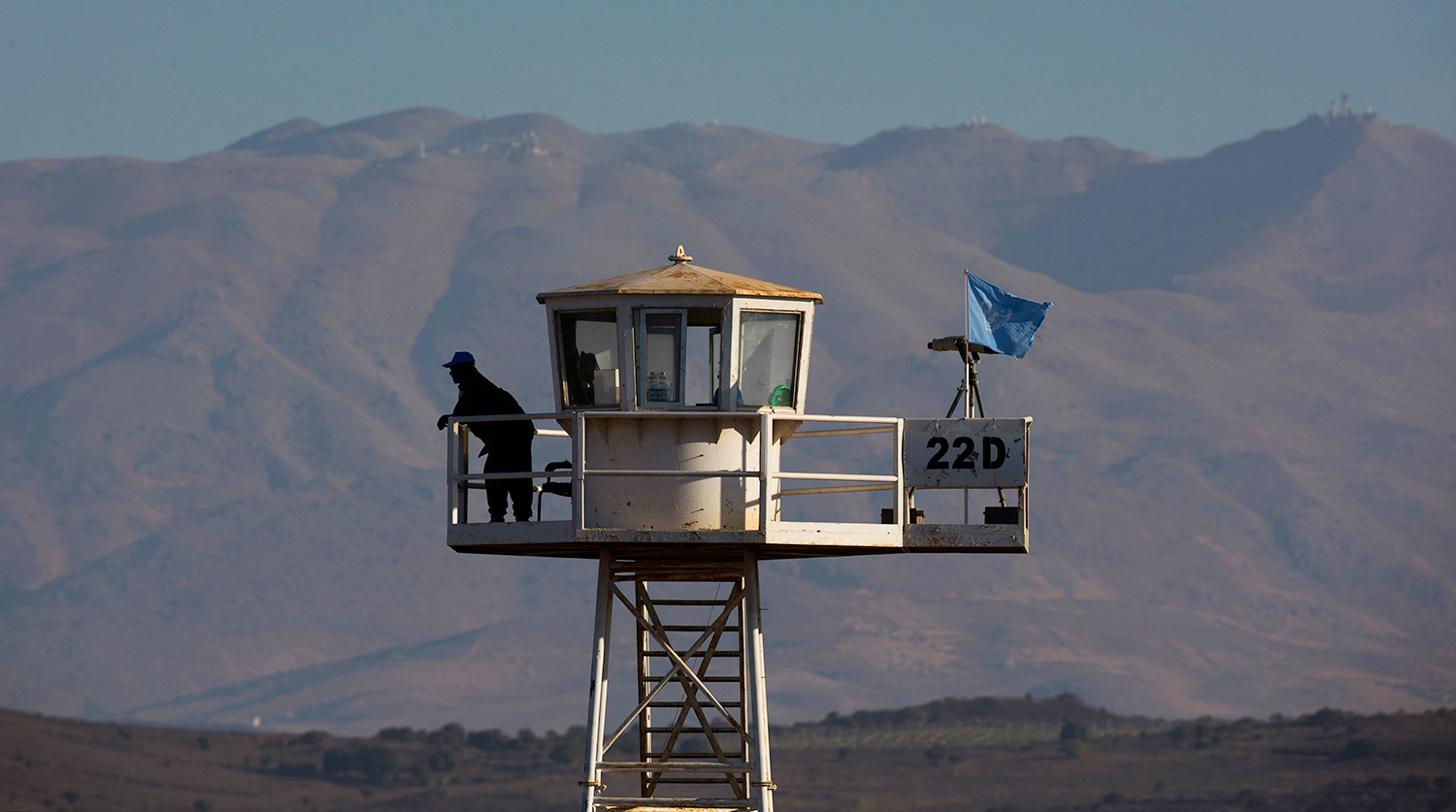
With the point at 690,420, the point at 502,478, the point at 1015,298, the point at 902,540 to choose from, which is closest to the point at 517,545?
the point at 502,478

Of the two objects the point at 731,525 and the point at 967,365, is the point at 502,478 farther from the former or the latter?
the point at 967,365


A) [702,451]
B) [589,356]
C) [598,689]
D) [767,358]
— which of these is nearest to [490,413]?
[589,356]

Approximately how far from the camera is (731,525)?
2561 cm

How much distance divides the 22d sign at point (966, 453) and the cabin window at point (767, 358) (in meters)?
1.54

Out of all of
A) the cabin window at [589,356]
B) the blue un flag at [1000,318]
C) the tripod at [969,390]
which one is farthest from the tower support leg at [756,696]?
the blue un flag at [1000,318]

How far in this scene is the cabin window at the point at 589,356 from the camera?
85.5ft

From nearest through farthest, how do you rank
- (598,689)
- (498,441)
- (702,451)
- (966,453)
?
(702,451)
(966,453)
(498,441)
(598,689)

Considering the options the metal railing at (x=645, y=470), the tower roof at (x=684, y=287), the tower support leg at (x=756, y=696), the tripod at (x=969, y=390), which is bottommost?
→ the tower support leg at (x=756, y=696)

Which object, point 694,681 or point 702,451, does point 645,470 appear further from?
point 694,681

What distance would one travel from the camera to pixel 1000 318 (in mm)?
28719

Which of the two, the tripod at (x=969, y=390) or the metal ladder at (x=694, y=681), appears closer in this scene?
the metal ladder at (x=694, y=681)

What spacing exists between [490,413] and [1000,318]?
22.4ft

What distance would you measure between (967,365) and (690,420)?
3.85 metres

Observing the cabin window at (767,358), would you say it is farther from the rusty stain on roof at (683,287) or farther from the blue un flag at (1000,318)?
the blue un flag at (1000,318)
